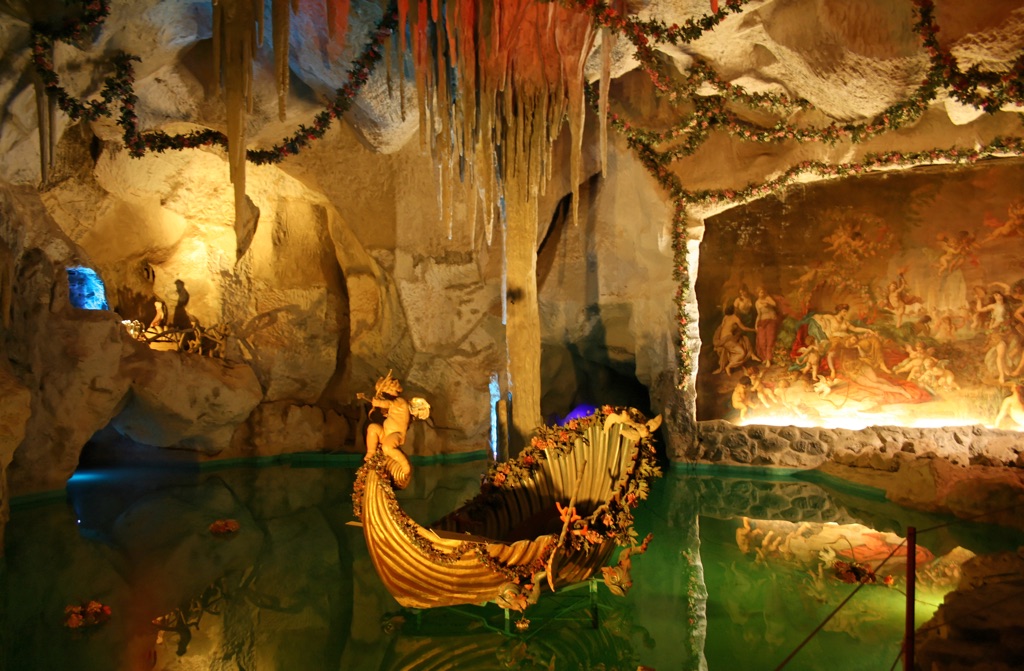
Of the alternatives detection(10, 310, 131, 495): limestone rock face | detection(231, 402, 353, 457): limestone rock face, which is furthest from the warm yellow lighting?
detection(10, 310, 131, 495): limestone rock face

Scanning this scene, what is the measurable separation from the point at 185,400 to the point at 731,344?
8443 millimetres

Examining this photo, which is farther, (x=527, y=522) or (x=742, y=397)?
(x=742, y=397)

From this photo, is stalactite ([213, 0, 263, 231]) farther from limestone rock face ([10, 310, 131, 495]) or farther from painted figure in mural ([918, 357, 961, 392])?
painted figure in mural ([918, 357, 961, 392])

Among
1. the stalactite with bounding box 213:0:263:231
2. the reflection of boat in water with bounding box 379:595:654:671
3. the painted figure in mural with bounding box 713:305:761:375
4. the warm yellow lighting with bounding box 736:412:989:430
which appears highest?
the stalactite with bounding box 213:0:263:231

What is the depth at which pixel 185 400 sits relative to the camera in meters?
10.6

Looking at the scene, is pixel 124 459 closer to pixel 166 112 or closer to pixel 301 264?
pixel 301 264

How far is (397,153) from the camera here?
10.8m

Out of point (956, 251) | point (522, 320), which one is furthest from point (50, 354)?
point (956, 251)

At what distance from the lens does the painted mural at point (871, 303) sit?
33.4ft

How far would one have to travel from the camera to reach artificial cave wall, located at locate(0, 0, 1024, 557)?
7.45 metres

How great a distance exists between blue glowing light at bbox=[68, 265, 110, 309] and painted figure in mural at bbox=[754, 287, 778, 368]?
1106 centimetres

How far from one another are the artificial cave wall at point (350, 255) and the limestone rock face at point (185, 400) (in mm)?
36

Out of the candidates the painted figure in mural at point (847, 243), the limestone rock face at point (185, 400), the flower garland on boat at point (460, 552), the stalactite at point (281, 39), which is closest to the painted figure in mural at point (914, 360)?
the painted figure in mural at point (847, 243)

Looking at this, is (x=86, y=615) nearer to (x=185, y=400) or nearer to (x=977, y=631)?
(x=977, y=631)
